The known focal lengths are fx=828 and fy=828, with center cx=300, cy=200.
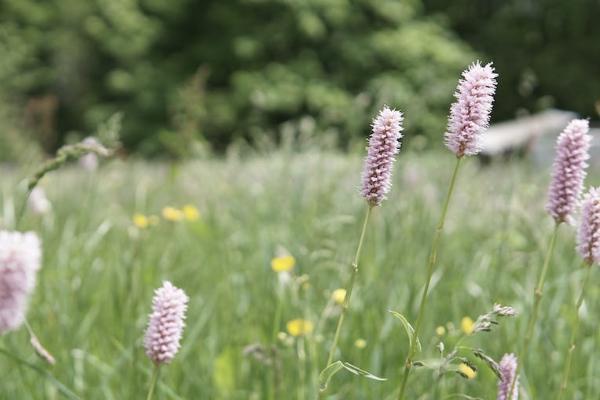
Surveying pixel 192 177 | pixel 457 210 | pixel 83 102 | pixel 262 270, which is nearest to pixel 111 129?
pixel 262 270

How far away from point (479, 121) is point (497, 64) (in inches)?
866

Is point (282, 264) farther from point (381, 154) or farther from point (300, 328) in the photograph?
point (381, 154)

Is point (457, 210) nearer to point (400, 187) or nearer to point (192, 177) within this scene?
point (400, 187)

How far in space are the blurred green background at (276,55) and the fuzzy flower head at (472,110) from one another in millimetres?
14611

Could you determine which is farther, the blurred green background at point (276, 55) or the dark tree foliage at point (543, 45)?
the dark tree foliage at point (543, 45)

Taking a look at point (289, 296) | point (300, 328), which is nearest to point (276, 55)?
point (289, 296)

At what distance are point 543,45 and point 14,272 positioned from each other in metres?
23.7

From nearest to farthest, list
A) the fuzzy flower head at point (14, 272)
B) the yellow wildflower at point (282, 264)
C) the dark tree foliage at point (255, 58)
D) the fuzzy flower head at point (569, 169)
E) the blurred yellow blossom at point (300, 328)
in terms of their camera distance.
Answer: the fuzzy flower head at point (14, 272), the fuzzy flower head at point (569, 169), the blurred yellow blossom at point (300, 328), the yellow wildflower at point (282, 264), the dark tree foliage at point (255, 58)

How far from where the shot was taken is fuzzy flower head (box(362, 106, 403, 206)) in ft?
3.71

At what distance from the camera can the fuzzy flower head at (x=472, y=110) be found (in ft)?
3.71

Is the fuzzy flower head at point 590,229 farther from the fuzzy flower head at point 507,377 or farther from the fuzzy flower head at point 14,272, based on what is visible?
the fuzzy flower head at point 14,272

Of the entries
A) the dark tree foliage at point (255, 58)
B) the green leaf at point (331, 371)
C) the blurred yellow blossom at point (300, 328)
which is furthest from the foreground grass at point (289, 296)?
the dark tree foliage at point (255, 58)

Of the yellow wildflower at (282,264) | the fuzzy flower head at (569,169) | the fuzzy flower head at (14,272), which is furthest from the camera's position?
the yellow wildflower at (282,264)

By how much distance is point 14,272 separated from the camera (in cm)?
82
